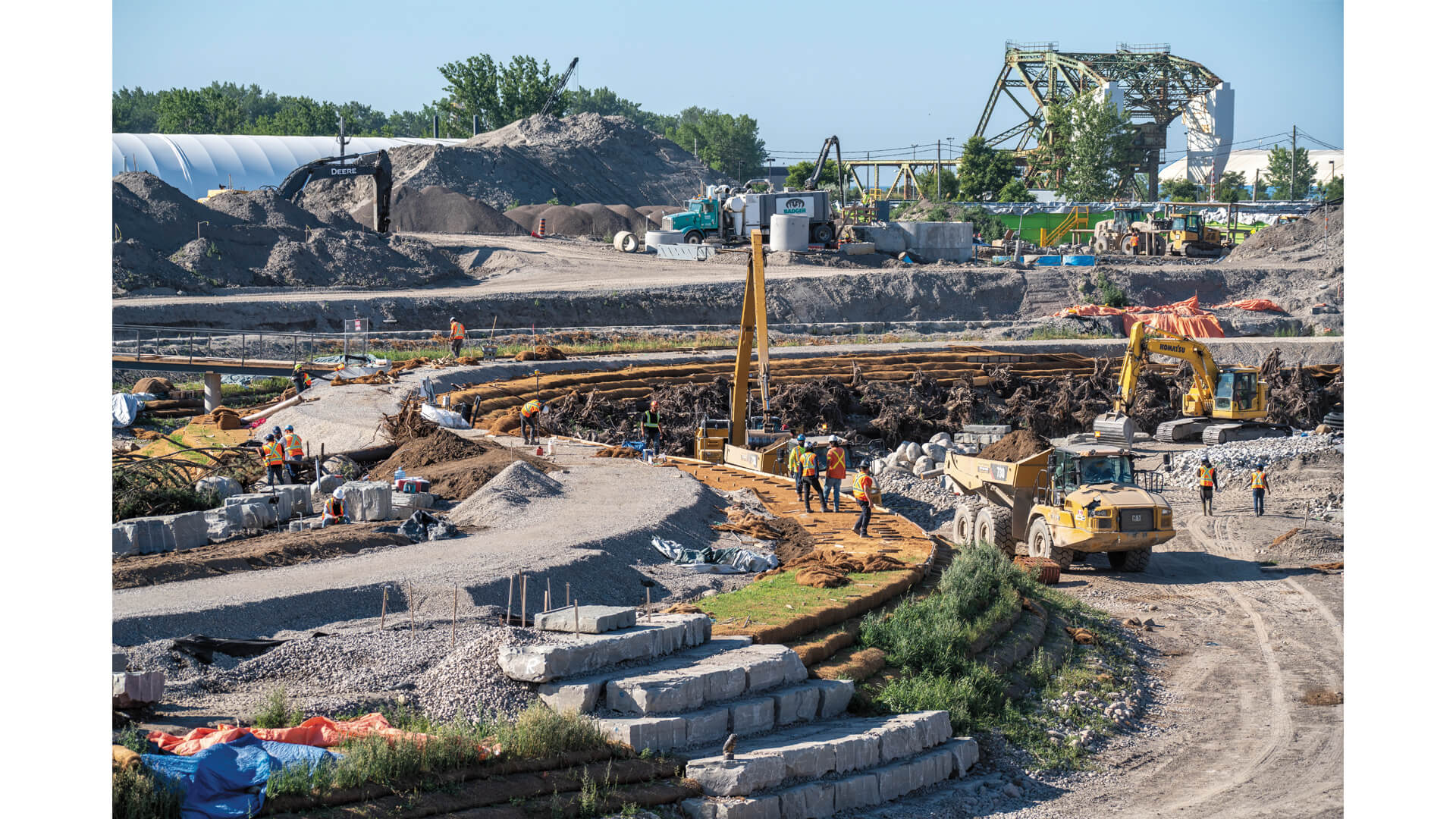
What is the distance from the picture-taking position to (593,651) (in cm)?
1206

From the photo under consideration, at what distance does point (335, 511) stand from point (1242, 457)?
2236cm

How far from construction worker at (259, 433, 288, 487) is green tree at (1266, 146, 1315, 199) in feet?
288

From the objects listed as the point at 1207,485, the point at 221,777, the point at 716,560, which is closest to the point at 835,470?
the point at 716,560

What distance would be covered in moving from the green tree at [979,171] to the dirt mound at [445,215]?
34.7m

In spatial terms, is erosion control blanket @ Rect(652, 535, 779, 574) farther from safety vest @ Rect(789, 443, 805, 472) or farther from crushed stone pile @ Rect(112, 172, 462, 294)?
crushed stone pile @ Rect(112, 172, 462, 294)

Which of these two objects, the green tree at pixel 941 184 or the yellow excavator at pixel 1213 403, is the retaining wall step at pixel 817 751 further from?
the green tree at pixel 941 184

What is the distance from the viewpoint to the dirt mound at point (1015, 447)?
26641 mm

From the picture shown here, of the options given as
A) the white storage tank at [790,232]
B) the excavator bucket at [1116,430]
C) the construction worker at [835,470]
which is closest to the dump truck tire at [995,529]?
the construction worker at [835,470]

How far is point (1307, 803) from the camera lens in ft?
42.8

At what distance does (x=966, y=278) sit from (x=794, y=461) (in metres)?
35.6

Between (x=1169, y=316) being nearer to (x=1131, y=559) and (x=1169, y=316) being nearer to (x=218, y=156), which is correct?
(x=1131, y=559)

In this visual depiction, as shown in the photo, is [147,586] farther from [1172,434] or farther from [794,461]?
[1172,434]

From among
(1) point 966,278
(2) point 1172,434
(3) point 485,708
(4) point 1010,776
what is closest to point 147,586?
(3) point 485,708
